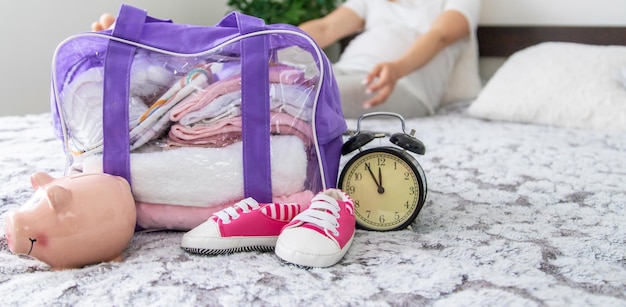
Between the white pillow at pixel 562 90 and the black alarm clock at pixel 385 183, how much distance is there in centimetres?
97

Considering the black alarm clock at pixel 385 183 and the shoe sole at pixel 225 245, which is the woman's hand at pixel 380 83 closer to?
the black alarm clock at pixel 385 183

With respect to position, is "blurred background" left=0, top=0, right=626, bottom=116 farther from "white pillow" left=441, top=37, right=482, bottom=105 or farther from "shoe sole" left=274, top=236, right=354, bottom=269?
"shoe sole" left=274, top=236, right=354, bottom=269

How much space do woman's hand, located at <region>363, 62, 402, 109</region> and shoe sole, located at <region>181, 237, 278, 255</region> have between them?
3.30ft

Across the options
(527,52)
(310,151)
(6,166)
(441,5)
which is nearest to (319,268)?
(310,151)

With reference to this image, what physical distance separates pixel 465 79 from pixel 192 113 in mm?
1515

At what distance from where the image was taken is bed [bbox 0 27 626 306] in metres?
0.67

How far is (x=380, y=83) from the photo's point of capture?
1.77m

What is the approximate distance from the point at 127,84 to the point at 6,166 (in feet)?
1.63

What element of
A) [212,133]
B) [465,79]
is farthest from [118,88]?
[465,79]

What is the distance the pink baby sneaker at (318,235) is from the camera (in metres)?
0.76

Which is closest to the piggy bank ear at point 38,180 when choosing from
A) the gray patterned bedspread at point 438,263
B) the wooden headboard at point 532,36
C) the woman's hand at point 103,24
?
the gray patterned bedspread at point 438,263

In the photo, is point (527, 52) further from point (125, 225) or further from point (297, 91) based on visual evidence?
point (125, 225)

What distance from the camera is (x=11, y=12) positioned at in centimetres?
216

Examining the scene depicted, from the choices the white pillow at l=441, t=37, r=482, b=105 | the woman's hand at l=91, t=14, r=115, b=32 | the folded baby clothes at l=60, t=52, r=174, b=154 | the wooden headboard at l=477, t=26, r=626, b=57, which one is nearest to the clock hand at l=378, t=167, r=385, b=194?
the folded baby clothes at l=60, t=52, r=174, b=154
